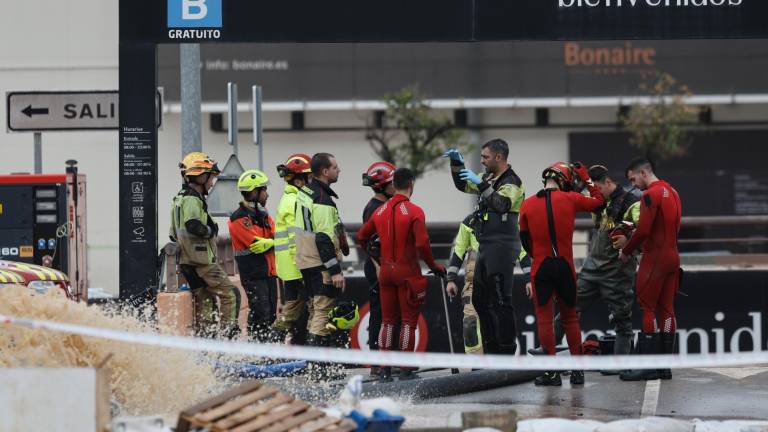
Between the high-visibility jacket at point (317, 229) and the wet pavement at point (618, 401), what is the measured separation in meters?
1.84

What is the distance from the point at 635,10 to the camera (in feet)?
37.2

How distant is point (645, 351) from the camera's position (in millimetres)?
11438

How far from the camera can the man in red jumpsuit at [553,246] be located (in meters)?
10.8

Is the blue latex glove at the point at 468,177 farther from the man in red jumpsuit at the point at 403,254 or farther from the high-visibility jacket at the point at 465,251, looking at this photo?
the high-visibility jacket at the point at 465,251

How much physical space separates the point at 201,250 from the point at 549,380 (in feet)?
12.3

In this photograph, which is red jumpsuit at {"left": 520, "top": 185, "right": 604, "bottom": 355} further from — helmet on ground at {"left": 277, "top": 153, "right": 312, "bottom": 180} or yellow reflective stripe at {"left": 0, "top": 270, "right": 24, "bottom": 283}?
yellow reflective stripe at {"left": 0, "top": 270, "right": 24, "bottom": 283}

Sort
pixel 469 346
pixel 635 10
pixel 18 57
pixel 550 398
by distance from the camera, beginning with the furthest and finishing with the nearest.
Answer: pixel 18 57 < pixel 469 346 < pixel 635 10 < pixel 550 398

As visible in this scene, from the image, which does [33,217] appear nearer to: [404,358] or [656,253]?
[656,253]

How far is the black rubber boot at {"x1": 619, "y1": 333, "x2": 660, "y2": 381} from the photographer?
1141 cm

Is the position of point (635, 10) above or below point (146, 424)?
above

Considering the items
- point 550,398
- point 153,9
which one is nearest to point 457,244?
point 550,398

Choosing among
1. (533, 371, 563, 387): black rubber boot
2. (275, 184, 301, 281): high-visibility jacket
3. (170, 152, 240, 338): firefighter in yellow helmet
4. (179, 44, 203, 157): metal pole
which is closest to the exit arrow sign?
(179, 44, 203, 157): metal pole

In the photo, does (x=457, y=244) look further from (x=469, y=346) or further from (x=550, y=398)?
(x=550, y=398)

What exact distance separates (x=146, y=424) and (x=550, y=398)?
12.8 feet
